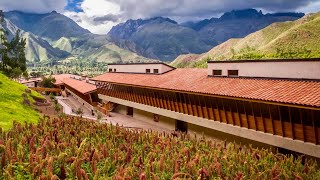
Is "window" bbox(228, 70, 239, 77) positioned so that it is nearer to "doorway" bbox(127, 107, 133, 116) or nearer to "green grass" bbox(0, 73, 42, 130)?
"green grass" bbox(0, 73, 42, 130)

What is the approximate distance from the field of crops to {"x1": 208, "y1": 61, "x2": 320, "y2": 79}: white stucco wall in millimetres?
11948

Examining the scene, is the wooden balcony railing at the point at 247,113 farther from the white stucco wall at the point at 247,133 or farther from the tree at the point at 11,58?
the tree at the point at 11,58

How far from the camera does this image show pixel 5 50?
67625 mm

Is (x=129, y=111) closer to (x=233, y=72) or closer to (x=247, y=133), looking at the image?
(x=233, y=72)

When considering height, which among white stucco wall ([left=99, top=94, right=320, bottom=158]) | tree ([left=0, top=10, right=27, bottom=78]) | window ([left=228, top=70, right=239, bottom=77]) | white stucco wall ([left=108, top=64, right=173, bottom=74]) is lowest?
white stucco wall ([left=99, top=94, right=320, bottom=158])

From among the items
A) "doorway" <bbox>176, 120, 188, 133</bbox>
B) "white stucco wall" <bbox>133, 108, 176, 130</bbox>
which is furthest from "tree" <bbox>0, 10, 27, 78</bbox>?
"doorway" <bbox>176, 120, 188, 133</bbox>

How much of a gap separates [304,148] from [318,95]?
333 centimetres

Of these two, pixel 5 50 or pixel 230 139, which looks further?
pixel 5 50

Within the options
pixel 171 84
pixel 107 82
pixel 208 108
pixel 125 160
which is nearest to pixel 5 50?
pixel 107 82

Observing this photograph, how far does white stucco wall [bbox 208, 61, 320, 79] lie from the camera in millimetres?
21438

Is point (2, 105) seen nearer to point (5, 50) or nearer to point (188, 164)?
point (188, 164)

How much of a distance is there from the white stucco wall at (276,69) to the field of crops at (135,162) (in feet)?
39.2

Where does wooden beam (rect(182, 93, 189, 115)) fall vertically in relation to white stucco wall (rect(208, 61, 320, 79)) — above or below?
below

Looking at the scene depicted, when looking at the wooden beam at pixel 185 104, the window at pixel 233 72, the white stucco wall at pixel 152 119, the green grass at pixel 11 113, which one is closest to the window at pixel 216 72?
the window at pixel 233 72
